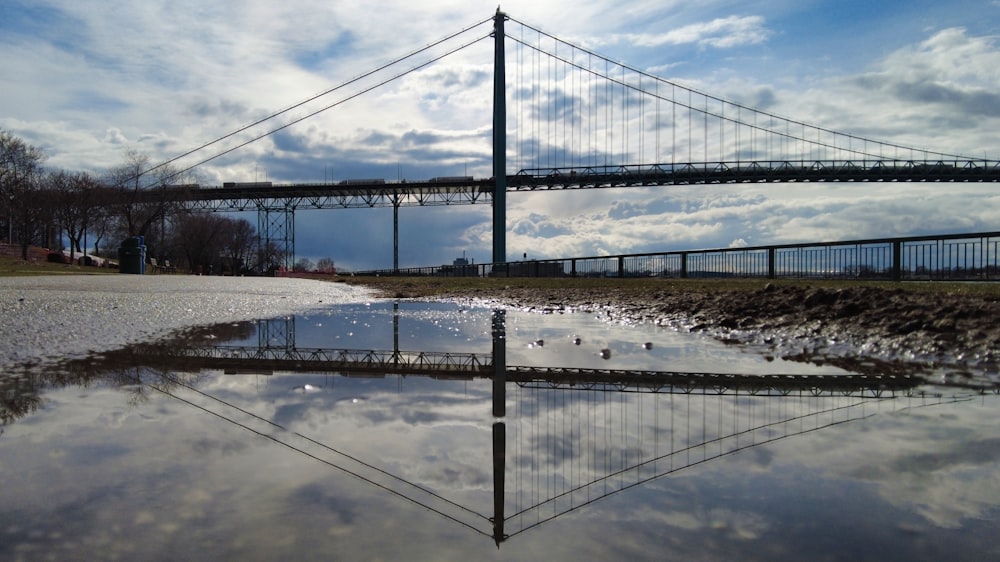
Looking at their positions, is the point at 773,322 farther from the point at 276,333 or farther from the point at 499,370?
the point at 276,333

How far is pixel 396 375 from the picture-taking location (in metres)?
4.01

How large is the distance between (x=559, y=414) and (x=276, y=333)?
13.7 feet

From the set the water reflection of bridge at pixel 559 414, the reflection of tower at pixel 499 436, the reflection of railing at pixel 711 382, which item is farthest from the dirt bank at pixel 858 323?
the reflection of tower at pixel 499 436

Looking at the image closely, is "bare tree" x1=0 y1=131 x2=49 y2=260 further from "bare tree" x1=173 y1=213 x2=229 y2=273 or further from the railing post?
the railing post

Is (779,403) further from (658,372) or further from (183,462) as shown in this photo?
(183,462)

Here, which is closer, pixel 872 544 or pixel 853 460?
pixel 872 544

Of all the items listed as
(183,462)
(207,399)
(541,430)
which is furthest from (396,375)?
(183,462)

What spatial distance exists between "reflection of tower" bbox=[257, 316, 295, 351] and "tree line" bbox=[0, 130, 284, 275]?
156 feet

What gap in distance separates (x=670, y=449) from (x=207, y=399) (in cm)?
216

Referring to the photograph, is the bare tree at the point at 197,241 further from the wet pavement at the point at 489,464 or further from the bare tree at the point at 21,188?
the wet pavement at the point at 489,464

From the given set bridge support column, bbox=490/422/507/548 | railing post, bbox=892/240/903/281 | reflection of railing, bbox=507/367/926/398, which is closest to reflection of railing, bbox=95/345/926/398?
reflection of railing, bbox=507/367/926/398

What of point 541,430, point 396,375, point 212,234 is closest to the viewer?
point 541,430

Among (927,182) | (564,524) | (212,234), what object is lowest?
(564,524)

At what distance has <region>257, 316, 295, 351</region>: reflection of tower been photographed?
5.43 m
